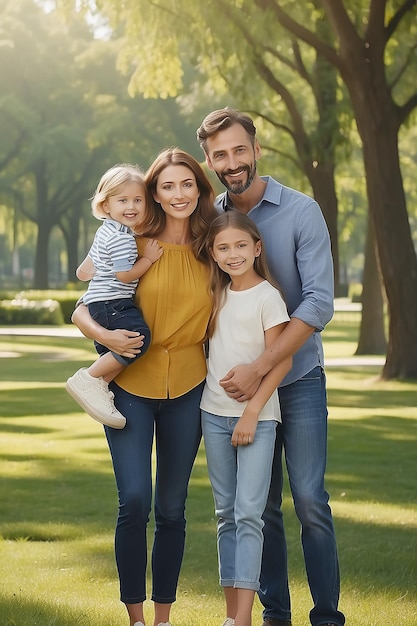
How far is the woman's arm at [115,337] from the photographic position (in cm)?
477

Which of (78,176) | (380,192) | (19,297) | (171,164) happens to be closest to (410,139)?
(19,297)

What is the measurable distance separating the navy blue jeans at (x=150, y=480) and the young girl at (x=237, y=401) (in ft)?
0.37

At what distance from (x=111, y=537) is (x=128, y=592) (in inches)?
124

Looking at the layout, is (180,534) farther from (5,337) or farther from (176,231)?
(5,337)

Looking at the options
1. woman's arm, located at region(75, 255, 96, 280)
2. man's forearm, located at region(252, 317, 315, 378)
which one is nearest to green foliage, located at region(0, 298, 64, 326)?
woman's arm, located at region(75, 255, 96, 280)

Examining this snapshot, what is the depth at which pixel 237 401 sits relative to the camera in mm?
4781

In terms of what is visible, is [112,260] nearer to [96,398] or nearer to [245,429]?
[96,398]

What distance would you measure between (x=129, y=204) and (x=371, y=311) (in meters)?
20.1

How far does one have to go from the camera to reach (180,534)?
5023 mm

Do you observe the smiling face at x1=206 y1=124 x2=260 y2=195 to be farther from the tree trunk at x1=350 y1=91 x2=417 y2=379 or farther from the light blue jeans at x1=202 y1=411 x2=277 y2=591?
the tree trunk at x1=350 y1=91 x2=417 y2=379

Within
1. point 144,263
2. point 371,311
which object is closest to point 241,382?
point 144,263

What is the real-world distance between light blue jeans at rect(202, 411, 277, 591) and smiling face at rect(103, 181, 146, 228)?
0.85 metres

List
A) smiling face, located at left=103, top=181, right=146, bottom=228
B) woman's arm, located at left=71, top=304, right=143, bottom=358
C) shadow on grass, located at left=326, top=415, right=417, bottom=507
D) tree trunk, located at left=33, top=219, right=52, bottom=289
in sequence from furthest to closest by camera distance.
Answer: tree trunk, located at left=33, top=219, right=52, bottom=289
shadow on grass, located at left=326, top=415, right=417, bottom=507
smiling face, located at left=103, top=181, right=146, bottom=228
woman's arm, located at left=71, top=304, right=143, bottom=358

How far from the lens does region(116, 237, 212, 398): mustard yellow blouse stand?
192 inches
